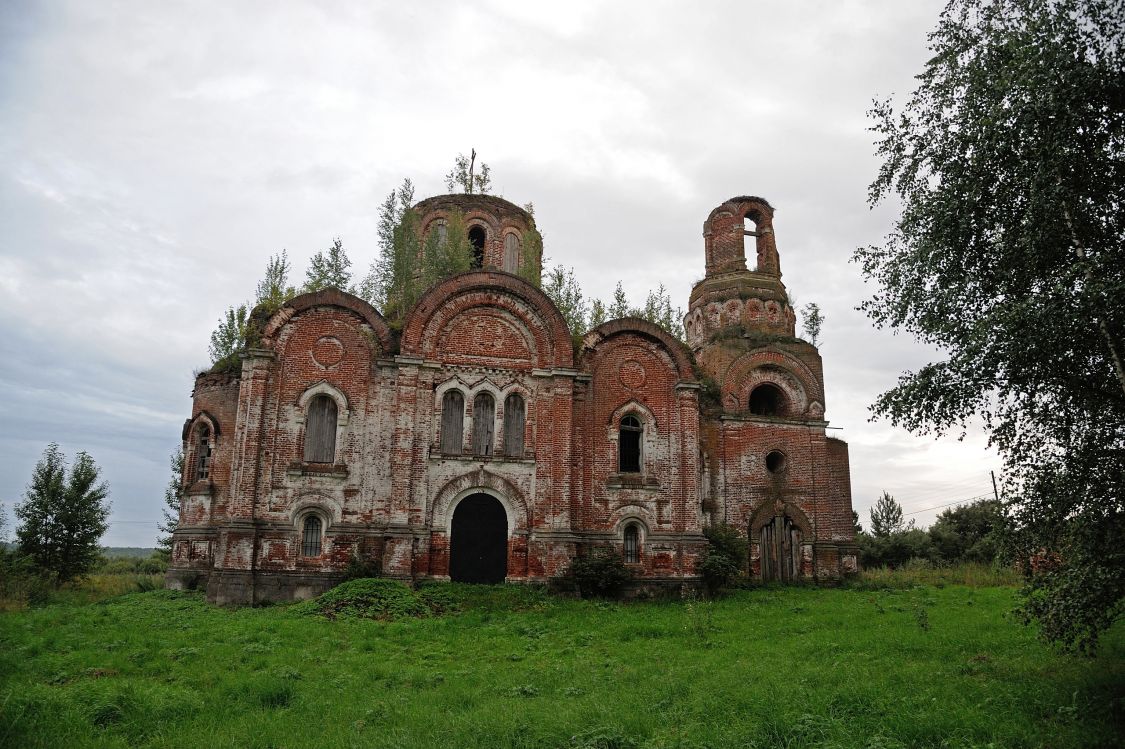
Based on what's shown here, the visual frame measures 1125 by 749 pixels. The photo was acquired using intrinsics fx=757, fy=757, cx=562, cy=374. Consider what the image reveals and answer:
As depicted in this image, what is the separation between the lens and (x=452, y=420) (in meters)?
20.8

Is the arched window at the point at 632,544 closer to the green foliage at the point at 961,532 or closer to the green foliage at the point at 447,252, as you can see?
the green foliage at the point at 447,252

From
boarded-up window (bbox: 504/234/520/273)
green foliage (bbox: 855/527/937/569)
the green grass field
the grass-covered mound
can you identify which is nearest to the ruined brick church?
the grass-covered mound

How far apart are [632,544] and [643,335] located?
6139 mm

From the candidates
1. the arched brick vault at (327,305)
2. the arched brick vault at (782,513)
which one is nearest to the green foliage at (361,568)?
the arched brick vault at (327,305)

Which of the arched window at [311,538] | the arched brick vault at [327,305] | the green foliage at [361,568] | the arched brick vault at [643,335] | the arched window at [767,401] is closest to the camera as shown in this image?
the green foliage at [361,568]

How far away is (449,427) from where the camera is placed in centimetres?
2075

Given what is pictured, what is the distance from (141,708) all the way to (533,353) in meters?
14.1

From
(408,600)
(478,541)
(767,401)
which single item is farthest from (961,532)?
(408,600)

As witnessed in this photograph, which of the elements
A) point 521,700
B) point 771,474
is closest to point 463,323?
point 771,474

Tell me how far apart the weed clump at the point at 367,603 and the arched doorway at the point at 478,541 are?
7.52 ft

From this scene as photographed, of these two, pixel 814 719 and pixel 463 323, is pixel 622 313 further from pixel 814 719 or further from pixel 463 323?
pixel 814 719

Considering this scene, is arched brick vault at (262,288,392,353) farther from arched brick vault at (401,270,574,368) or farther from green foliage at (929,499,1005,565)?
green foliage at (929,499,1005,565)

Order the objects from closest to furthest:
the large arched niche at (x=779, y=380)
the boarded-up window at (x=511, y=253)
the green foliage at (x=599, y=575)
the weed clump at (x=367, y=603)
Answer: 1. the weed clump at (x=367, y=603)
2. the green foliage at (x=599, y=575)
3. the large arched niche at (x=779, y=380)
4. the boarded-up window at (x=511, y=253)

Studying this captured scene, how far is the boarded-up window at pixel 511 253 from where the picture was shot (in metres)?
27.5
